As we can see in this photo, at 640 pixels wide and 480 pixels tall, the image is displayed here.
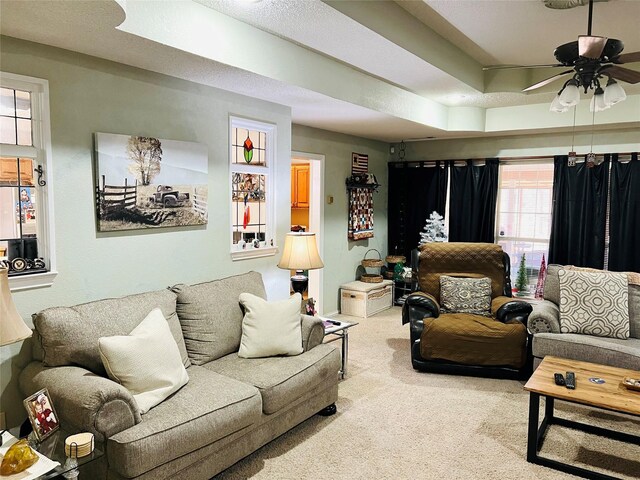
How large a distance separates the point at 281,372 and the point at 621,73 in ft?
9.37

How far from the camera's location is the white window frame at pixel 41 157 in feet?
8.30

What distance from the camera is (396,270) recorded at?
664 cm

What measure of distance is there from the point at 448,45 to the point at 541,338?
2524 mm

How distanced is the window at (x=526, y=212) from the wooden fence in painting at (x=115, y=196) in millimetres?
4918

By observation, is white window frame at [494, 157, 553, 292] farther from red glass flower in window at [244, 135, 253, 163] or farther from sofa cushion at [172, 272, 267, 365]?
sofa cushion at [172, 272, 267, 365]

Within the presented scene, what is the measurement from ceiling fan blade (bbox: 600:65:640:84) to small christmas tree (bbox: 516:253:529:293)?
340cm

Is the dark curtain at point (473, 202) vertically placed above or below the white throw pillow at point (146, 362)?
above

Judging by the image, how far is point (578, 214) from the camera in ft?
18.8

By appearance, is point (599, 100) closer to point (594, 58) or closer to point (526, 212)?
point (594, 58)

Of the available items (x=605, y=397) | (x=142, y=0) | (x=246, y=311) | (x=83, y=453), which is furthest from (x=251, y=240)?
(x=605, y=397)

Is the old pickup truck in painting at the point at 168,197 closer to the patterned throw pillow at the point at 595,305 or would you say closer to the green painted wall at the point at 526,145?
the patterned throw pillow at the point at 595,305

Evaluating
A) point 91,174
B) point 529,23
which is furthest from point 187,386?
point 529,23

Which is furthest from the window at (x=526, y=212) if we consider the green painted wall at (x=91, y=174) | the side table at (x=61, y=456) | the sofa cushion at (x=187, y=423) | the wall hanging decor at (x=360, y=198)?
the side table at (x=61, y=456)

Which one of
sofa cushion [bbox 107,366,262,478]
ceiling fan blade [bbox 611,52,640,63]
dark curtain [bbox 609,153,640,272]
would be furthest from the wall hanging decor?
sofa cushion [bbox 107,366,262,478]
